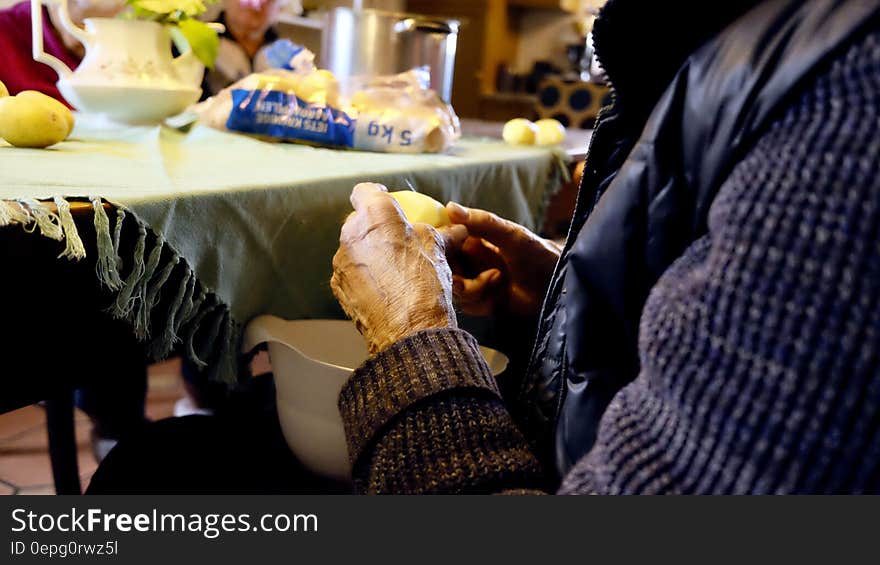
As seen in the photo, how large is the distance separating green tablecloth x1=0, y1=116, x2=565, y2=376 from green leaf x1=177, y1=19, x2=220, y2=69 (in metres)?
0.13

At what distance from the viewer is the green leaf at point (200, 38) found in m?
1.10

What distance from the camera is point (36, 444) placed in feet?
6.47

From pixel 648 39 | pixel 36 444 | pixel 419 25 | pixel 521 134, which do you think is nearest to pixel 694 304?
pixel 648 39

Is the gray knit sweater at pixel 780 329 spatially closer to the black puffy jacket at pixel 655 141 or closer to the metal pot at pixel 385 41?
the black puffy jacket at pixel 655 141

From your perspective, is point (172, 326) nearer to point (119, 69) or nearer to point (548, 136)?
point (119, 69)

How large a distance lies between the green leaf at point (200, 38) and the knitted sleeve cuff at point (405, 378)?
2.30 feet

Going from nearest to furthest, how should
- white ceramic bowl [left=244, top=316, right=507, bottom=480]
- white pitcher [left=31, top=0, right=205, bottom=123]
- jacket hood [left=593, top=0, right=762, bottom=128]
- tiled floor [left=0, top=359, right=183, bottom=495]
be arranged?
jacket hood [left=593, top=0, right=762, bottom=128] → white ceramic bowl [left=244, top=316, right=507, bottom=480] → white pitcher [left=31, top=0, right=205, bottom=123] → tiled floor [left=0, top=359, right=183, bottom=495]

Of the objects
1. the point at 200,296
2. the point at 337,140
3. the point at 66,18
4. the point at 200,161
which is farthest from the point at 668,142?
the point at 66,18

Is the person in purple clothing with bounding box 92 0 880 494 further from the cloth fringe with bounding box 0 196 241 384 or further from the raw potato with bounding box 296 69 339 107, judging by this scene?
the raw potato with bounding box 296 69 339 107

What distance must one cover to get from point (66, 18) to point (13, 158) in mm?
361

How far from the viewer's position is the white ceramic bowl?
76 centimetres

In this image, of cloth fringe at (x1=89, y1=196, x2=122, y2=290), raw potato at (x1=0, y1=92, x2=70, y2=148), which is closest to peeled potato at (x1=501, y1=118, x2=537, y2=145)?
raw potato at (x1=0, y1=92, x2=70, y2=148)

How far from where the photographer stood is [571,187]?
1.50m

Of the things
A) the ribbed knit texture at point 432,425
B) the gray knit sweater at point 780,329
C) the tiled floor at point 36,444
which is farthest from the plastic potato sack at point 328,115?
the tiled floor at point 36,444
